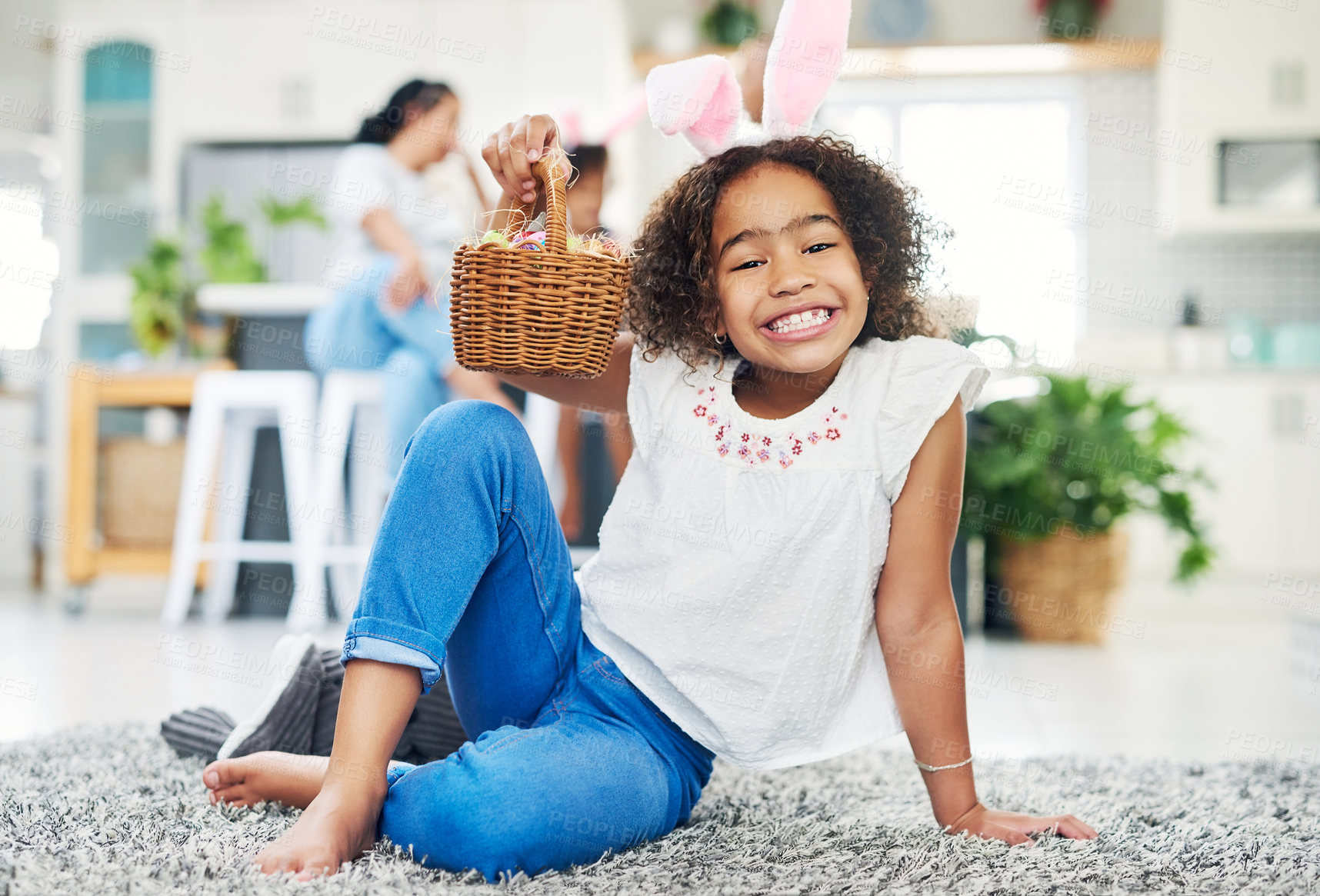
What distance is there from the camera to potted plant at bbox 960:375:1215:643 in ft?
8.26

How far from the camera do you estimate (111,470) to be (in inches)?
121

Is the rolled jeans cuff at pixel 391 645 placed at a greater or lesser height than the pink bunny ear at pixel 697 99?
lesser

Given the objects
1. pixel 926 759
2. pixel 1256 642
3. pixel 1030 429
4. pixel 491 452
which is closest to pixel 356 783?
pixel 491 452

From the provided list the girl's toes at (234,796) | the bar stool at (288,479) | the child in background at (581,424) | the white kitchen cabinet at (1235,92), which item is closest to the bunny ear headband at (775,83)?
the girl's toes at (234,796)

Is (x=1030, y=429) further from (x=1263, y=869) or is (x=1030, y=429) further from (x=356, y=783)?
(x=356, y=783)

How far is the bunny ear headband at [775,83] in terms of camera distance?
96 centimetres

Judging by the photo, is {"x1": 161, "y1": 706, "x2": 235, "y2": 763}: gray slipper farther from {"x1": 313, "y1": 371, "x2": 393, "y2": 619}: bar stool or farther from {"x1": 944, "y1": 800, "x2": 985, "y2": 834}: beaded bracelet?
{"x1": 313, "y1": 371, "x2": 393, "y2": 619}: bar stool

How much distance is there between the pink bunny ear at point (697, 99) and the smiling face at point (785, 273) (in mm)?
53

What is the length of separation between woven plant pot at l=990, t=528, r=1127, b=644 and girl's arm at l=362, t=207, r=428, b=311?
152 cm

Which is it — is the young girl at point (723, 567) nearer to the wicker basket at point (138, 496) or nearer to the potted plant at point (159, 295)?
the wicker basket at point (138, 496)

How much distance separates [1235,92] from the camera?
413 cm

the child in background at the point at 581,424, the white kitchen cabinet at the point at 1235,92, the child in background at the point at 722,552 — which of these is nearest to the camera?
the child in background at the point at 722,552

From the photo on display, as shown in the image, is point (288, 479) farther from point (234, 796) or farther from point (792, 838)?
point (792, 838)

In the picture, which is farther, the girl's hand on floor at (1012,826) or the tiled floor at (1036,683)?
the tiled floor at (1036,683)
